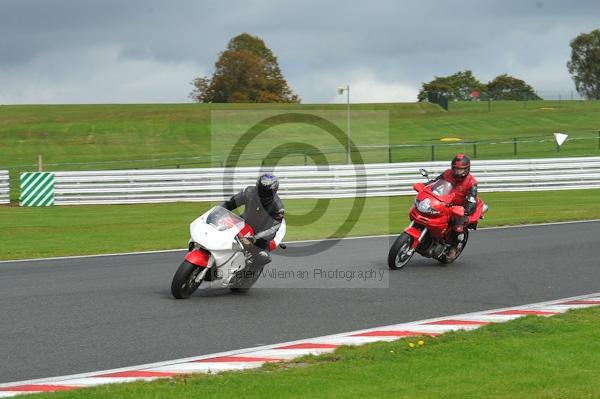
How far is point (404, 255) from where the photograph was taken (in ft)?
46.6

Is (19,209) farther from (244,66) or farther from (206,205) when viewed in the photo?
(244,66)

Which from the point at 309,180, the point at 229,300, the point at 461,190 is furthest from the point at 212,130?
the point at 229,300

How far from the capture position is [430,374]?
7352 mm

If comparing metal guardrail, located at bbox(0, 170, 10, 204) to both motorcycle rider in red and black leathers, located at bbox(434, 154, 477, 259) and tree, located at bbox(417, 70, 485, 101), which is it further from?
tree, located at bbox(417, 70, 485, 101)

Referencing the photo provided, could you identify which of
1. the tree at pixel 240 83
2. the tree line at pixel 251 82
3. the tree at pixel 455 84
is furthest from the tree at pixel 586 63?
the tree at pixel 240 83

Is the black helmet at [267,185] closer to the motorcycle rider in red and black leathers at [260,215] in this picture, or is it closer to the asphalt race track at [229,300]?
the motorcycle rider in red and black leathers at [260,215]

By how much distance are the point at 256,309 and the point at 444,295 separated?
102 inches

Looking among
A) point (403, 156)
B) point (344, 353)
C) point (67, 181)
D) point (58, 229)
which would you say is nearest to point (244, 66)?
point (403, 156)

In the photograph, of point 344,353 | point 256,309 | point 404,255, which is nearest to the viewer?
point 344,353

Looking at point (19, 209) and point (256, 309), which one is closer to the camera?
point (256, 309)

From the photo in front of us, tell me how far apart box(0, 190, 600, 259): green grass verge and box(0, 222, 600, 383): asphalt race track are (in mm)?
2781

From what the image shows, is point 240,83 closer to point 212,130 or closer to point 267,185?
point 212,130

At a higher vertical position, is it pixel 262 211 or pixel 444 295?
pixel 262 211

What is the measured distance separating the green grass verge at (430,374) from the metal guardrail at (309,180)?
22.1m
